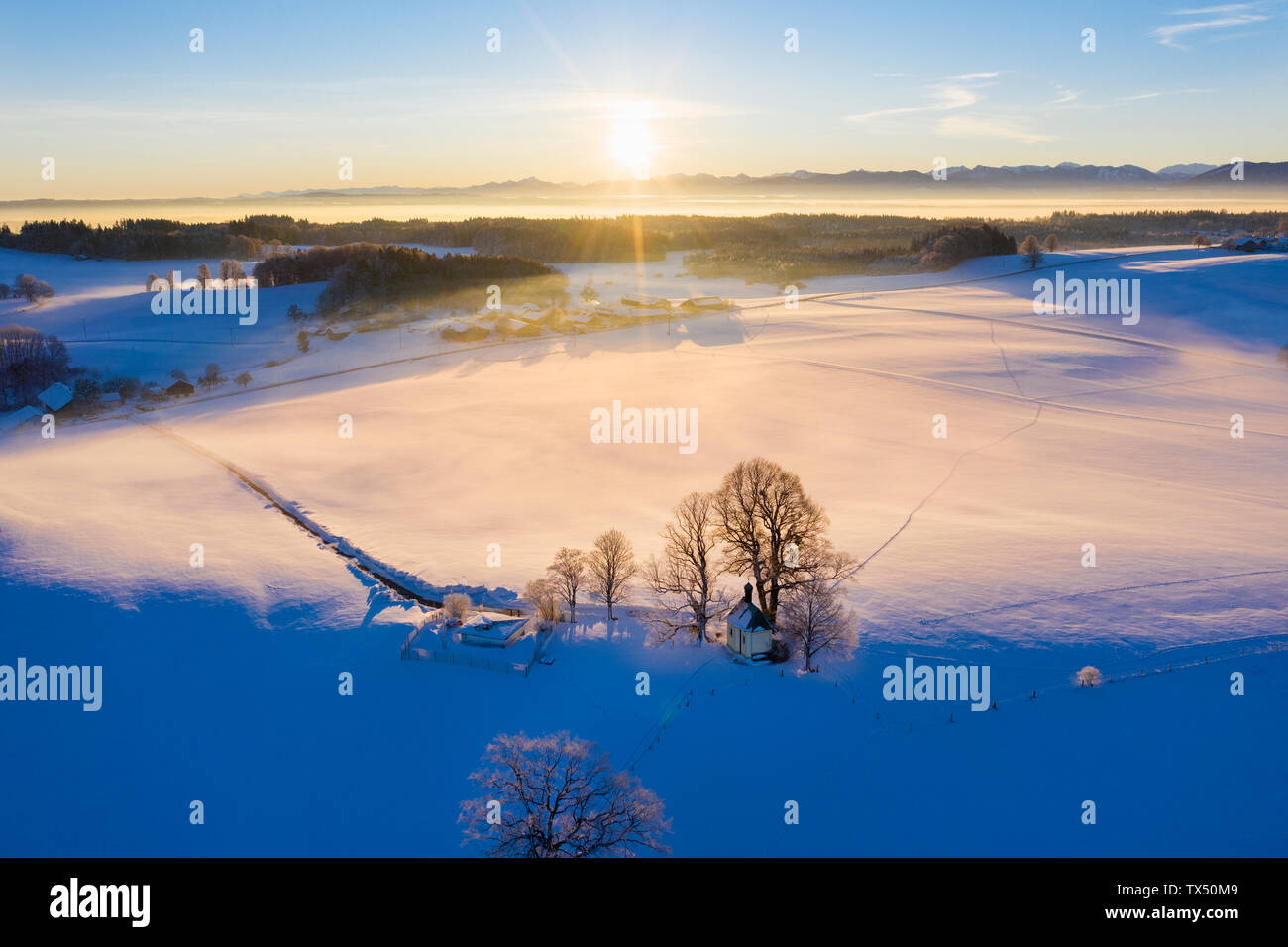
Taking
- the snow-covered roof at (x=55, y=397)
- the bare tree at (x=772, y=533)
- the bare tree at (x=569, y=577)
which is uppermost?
the snow-covered roof at (x=55, y=397)

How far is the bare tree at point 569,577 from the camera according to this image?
961 inches

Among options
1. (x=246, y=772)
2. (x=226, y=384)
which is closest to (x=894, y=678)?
(x=246, y=772)

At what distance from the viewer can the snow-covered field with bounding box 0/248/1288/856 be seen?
16.6 m

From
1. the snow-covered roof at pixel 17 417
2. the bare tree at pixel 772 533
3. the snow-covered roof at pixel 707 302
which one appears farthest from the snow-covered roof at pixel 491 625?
the snow-covered roof at pixel 707 302

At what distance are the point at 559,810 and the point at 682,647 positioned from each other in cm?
752

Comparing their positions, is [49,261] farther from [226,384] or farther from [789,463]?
[789,463]

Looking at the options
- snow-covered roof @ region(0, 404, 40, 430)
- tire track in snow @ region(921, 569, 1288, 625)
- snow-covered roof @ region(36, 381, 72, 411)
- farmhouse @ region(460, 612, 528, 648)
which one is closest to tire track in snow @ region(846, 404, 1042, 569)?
tire track in snow @ region(921, 569, 1288, 625)

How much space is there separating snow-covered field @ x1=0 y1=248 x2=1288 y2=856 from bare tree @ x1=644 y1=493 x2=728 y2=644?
4.71 ft

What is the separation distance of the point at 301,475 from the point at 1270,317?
240 ft

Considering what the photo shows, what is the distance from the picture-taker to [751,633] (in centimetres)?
2141

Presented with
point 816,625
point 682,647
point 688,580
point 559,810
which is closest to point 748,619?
point 816,625

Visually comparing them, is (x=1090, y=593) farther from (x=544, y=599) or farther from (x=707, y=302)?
(x=707, y=302)

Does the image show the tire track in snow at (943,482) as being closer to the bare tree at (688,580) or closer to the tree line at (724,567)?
the tree line at (724,567)

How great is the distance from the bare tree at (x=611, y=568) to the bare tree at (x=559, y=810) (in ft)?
26.1
